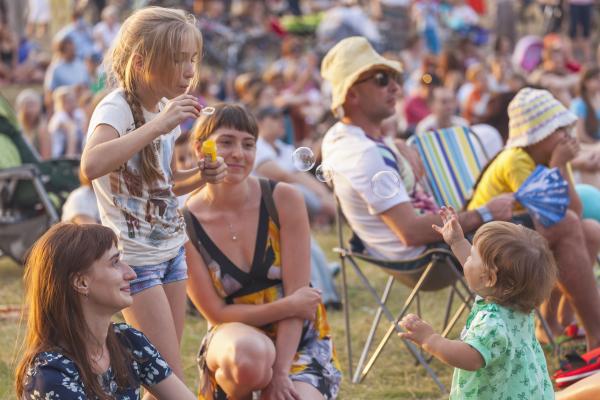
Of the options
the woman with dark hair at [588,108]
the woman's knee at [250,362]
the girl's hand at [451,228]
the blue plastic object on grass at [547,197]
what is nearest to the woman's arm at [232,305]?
the woman's knee at [250,362]

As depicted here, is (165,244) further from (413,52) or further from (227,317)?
(413,52)

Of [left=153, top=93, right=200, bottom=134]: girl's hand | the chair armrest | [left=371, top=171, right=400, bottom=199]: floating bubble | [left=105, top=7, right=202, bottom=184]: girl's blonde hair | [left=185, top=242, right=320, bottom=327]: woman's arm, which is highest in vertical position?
[left=105, top=7, right=202, bottom=184]: girl's blonde hair

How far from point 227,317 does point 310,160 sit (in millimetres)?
809

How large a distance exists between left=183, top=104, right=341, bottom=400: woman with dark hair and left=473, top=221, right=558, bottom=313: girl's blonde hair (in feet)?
3.20

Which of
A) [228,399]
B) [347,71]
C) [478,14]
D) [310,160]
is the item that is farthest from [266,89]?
[478,14]

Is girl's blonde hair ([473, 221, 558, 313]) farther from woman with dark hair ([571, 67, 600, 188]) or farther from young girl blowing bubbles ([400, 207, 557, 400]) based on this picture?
woman with dark hair ([571, 67, 600, 188])

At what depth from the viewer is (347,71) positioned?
527 centimetres

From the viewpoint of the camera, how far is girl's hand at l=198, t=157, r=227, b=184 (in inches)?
142

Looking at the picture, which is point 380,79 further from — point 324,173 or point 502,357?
point 502,357

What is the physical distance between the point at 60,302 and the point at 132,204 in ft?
1.92

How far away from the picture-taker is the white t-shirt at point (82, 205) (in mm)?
6820

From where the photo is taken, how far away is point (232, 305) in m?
4.12

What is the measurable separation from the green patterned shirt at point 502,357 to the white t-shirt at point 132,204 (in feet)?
3.38

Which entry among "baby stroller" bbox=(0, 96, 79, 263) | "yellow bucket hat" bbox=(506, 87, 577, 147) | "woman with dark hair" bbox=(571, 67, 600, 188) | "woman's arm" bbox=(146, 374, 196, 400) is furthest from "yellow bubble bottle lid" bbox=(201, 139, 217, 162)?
"woman with dark hair" bbox=(571, 67, 600, 188)
